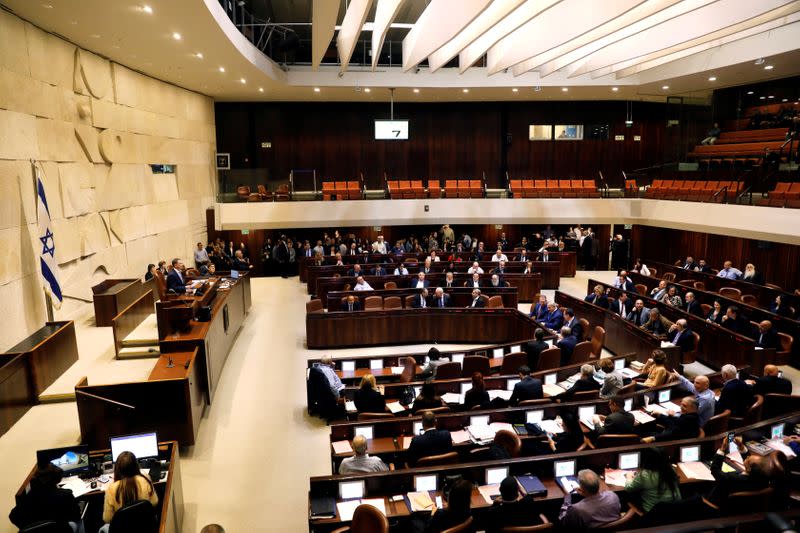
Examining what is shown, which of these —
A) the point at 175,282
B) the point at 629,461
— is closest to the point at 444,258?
the point at 175,282

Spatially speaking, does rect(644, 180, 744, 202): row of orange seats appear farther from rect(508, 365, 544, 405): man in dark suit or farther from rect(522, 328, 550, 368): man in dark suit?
rect(508, 365, 544, 405): man in dark suit

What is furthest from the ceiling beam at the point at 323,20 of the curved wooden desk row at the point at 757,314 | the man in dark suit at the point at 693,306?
the curved wooden desk row at the point at 757,314

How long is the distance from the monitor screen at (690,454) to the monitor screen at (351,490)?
303 centimetres

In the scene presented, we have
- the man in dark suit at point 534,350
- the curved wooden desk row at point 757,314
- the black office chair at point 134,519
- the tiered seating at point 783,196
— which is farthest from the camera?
the tiered seating at point 783,196

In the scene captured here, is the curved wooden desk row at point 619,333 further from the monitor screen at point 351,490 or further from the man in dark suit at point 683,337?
the monitor screen at point 351,490

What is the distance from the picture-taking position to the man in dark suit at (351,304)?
11102 millimetres

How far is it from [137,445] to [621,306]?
8.92 m

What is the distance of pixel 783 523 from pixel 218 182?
790 inches

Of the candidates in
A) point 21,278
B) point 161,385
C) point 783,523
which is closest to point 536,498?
point 783,523

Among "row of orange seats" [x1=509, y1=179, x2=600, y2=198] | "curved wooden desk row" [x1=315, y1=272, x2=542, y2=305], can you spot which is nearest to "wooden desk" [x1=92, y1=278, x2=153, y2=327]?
"curved wooden desk row" [x1=315, y1=272, x2=542, y2=305]

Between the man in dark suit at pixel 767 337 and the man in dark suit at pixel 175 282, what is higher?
the man in dark suit at pixel 175 282

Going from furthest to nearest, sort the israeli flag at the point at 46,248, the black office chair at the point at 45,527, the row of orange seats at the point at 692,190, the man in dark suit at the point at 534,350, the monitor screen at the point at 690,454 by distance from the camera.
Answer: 1. the row of orange seats at the point at 692,190
2. the israeli flag at the point at 46,248
3. the man in dark suit at the point at 534,350
4. the monitor screen at the point at 690,454
5. the black office chair at the point at 45,527

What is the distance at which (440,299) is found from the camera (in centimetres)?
1158

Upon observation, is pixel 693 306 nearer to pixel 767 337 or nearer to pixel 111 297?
pixel 767 337
